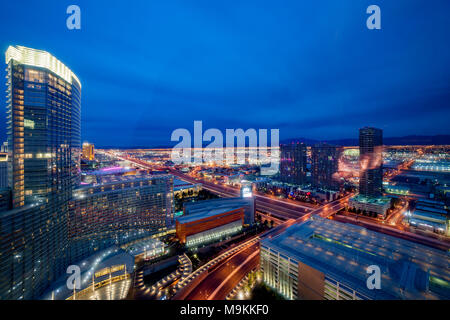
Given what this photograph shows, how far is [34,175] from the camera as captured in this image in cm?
1773

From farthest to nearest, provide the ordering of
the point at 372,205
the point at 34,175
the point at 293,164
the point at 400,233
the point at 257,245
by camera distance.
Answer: the point at 293,164
the point at 372,205
the point at 400,233
the point at 257,245
the point at 34,175

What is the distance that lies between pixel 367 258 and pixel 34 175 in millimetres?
35547

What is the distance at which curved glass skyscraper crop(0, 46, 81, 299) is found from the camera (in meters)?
15.2

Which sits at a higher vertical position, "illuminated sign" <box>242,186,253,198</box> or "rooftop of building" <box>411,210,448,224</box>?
"illuminated sign" <box>242,186,253,198</box>

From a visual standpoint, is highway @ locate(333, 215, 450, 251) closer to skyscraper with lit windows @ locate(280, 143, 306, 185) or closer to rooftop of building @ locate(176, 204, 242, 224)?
rooftop of building @ locate(176, 204, 242, 224)

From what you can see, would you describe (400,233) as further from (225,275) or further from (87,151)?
(87,151)

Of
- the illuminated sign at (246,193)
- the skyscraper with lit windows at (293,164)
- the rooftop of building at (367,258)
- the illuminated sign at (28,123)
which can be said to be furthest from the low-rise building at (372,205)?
the illuminated sign at (28,123)

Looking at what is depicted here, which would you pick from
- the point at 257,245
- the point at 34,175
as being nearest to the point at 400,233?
the point at 257,245

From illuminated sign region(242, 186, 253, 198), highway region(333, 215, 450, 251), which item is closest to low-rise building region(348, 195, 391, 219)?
highway region(333, 215, 450, 251)

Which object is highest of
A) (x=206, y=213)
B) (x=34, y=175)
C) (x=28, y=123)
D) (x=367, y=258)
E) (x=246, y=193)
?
(x=28, y=123)

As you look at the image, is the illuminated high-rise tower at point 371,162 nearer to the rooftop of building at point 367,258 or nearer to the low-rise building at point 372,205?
the low-rise building at point 372,205

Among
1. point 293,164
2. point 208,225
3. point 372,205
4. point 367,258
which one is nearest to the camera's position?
point 367,258

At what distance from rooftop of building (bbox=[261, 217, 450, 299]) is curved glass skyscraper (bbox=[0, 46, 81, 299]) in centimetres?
2341

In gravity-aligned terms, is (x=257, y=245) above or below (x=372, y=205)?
below
